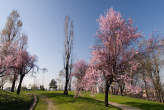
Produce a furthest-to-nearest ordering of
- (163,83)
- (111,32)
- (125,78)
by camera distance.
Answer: (163,83) < (111,32) < (125,78)

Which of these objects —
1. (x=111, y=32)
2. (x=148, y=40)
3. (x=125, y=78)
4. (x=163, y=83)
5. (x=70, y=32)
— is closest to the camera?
(x=125, y=78)

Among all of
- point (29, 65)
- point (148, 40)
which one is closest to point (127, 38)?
point (148, 40)

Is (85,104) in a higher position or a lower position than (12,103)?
lower

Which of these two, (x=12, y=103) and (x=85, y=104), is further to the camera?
(x=85, y=104)

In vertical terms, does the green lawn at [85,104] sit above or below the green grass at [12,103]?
below

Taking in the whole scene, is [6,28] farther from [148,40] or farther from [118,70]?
[148,40]

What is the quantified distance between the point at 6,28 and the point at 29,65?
30.8ft

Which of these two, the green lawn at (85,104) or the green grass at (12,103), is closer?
the green grass at (12,103)

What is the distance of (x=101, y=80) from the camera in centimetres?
1355

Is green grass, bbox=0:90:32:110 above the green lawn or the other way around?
above

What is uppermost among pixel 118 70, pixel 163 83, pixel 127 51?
pixel 127 51

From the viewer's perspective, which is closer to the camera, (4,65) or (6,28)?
(4,65)

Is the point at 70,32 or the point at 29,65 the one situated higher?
the point at 70,32

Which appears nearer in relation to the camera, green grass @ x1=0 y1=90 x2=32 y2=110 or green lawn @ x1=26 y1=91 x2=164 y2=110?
green grass @ x1=0 y1=90 x2=32 y2=110
